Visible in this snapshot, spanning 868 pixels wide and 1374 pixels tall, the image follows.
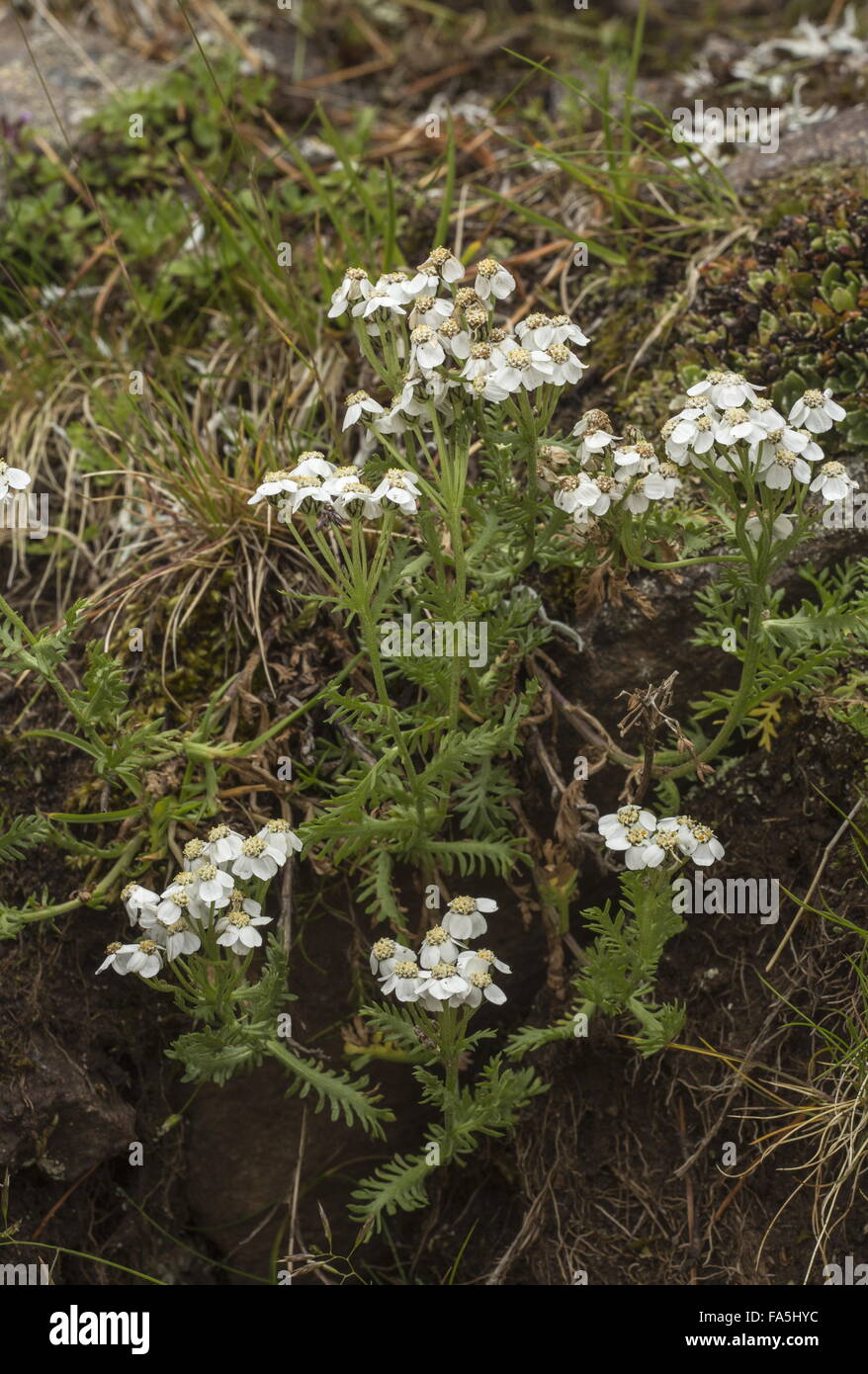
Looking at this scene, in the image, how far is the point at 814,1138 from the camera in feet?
9.29

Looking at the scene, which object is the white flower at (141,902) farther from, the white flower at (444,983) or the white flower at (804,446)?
the white flower at (804,446)

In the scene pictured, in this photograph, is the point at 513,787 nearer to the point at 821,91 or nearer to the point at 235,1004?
the point at 235,1004

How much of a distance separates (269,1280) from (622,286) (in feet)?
10.2

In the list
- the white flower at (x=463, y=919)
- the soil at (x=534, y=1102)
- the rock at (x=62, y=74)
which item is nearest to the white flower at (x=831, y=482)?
the soil at (x=534, y=1102)

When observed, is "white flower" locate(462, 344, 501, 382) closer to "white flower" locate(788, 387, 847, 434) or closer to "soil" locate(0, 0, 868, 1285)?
"white flower" locate(788, 387, 847, 434)

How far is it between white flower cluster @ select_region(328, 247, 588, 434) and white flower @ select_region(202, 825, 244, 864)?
0.92 metres

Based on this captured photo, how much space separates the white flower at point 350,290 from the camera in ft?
8.19

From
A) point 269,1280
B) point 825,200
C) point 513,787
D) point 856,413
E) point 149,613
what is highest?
point 825,200

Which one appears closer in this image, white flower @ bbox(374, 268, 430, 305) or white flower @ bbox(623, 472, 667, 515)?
white flower @ bbox(374, 268, 430, 305)

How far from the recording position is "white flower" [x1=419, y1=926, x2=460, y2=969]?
252 cm

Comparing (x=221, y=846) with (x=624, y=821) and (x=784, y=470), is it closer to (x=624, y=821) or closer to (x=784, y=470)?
(x=624, y=821)

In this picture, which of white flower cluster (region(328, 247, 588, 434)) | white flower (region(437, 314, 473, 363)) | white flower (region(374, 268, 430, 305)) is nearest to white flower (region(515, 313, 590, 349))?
white flower cluster (region(328, 247, 588, 434))

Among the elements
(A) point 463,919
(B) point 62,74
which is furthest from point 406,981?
(B) point 62,74

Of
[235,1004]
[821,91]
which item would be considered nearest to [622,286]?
[821,91]
